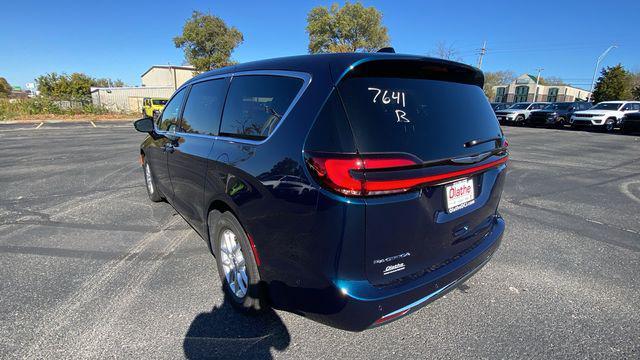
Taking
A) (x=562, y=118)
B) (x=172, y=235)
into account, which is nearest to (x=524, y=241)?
(x=172, y=235)

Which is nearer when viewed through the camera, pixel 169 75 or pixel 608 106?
pixel 608 106

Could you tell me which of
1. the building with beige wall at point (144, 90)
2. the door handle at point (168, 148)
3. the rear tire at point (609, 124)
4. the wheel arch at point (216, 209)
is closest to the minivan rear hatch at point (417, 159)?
the wheel arch at point (216, 209)

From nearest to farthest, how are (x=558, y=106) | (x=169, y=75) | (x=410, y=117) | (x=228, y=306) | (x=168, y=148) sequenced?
(x=410, y=117) < (x=228, y=306) < (x=168, y=148) < (x=558, y=106) < (x=169, y=75)

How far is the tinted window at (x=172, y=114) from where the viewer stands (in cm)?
365

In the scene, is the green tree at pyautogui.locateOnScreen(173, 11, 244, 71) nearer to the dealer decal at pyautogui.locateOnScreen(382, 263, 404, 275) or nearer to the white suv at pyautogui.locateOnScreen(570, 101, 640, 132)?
the white suv at pyautogui.locateOnScreen(570, 101, 640, 132)

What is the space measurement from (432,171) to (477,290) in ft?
5.27

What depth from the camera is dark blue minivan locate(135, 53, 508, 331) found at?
166 cm

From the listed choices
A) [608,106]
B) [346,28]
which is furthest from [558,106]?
[346,28]

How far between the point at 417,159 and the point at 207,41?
3962cm

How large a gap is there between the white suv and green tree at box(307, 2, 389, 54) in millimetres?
27110

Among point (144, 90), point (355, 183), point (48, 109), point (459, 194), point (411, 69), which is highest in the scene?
point (144, 90)

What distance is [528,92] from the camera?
8475 cm

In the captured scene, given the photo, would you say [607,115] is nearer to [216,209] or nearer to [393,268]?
[393,268]

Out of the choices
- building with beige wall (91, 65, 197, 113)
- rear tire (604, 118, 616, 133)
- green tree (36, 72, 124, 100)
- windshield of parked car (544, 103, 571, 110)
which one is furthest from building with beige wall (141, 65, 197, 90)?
rear tire (604, 118, 616, 133)
